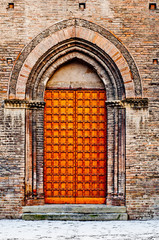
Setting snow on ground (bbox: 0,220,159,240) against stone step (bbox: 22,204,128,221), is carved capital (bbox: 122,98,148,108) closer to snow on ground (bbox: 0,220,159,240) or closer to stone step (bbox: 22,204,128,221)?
stone step (bbox: 22,204,128,221)

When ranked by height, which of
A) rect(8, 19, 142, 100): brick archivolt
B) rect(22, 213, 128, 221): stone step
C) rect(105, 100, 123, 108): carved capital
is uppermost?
rect(8, 19, 142, 100): brick archivolt

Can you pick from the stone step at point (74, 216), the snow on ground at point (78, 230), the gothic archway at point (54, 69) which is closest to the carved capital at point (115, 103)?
the gothic archway at point (54, 69)

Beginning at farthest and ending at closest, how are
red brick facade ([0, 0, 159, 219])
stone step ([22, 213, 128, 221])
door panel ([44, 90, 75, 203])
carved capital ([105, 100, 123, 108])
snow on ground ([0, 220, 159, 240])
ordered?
door panel ([44, 90, 75, 203])
carved capital ([105, 100, 123, 108])
red brick facade ([0, 0, 159, 219])
stone step ([22, 213, 128, 221])
snow on ground ([0, 220, 159, 240])

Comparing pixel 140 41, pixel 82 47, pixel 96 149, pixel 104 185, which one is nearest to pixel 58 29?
pixel 82 47

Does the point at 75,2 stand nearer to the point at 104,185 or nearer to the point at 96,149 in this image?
the point at 96,149

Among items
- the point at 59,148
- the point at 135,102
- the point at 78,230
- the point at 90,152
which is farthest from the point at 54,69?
the point at 78,230

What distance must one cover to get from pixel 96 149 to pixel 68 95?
1565 millimetres

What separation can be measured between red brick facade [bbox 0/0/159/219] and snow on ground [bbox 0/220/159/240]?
2.27 ft

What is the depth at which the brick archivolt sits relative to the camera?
8.87m

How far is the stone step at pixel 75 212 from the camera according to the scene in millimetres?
8641

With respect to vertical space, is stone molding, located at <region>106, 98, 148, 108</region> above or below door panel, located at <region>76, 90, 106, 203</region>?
above

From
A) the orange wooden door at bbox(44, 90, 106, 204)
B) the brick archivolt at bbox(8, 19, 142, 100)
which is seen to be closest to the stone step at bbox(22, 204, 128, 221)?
the orange wooden door at bbox(44, 90, 106, 204)

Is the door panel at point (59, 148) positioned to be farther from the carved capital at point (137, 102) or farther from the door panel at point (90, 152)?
the carved capital at point (137, 102)

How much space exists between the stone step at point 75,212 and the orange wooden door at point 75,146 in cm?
36
